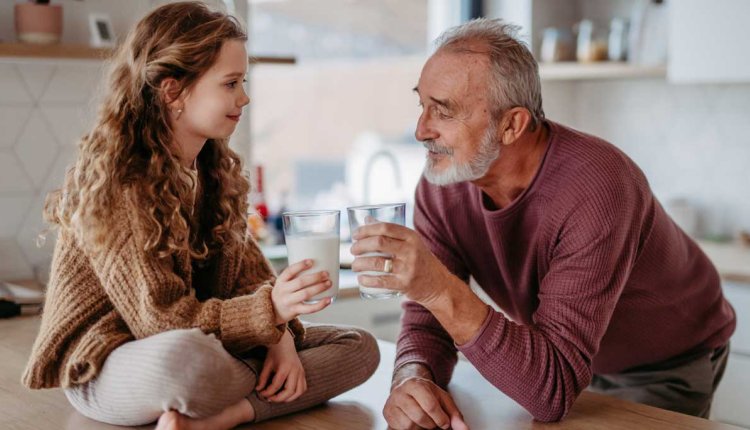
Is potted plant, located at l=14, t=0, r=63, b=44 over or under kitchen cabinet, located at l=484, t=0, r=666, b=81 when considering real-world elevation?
over

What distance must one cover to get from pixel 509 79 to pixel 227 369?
0.77 m

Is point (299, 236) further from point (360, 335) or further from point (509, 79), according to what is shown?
point (509, 79)

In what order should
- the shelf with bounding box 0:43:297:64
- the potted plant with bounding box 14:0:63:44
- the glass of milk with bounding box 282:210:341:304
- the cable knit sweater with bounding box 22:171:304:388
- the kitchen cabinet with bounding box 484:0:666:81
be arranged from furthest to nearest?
the kitchen cabinet with bounding box 484:0:666:81 < the potted plant with bounding box 14:0:63:44 < the shelf with bounding box 0:43:297:64 < the cable knit sweater with bounding box 22:171:304:388 < the glass of milk with bounding box 282:210:341:304

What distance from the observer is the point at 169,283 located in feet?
5.45

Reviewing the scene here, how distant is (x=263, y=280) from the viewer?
6.41ft

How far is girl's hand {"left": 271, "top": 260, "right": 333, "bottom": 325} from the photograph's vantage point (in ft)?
5.07

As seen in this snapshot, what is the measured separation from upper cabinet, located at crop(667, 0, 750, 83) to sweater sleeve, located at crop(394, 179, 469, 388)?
5.40 feet

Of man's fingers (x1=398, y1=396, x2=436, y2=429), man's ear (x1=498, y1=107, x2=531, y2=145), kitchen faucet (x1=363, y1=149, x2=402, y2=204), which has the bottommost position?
kitchen faucet (x1=363, y1=149, x2=402, y2=204)

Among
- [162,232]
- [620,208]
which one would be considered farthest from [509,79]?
[162,232]

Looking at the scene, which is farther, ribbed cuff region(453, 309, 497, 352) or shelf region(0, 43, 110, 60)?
shelf region(0, 43, 110, 60)

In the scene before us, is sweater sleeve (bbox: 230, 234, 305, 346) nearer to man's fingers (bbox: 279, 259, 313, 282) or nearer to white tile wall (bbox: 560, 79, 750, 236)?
man's fingers (bbox: 279, 259, 313, 282)

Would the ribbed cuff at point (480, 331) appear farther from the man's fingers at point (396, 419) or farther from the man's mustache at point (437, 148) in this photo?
the man's mustache at point (437, 148)

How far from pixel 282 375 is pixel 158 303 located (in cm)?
26

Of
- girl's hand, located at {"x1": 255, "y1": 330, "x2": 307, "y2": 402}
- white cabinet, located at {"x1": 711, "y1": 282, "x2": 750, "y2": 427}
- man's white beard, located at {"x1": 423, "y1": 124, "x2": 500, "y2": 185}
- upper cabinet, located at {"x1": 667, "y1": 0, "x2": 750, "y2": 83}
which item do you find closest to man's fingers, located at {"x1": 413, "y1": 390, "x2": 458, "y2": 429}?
girl's hand, located at {"x1": 255, "y1": 330, "x2": 307, "y2": 402}
